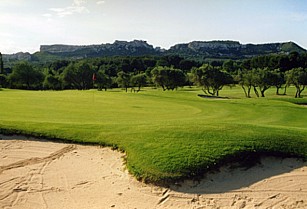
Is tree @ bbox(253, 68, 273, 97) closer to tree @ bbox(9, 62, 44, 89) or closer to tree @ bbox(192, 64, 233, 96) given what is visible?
tree @ bbox(192, 64, 233, 96)

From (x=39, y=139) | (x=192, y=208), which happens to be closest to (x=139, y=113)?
(x=39, y=139)

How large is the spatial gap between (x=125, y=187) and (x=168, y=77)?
75535mm

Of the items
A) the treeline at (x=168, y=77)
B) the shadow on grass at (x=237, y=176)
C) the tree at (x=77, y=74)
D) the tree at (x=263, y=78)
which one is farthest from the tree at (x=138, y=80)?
the shadow on grass at (x=237, y=176)

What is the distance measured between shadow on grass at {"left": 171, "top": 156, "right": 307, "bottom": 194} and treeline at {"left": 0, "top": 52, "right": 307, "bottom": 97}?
60123 millimetres

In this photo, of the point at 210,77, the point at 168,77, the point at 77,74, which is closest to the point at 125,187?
the point at 210,77

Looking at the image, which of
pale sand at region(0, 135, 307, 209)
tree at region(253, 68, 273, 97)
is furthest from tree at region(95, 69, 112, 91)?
→ pale sand at region(0, 135, 307, 209)

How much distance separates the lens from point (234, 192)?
950 centimetres

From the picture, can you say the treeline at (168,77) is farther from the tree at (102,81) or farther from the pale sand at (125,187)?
the pale sand at (125,187)

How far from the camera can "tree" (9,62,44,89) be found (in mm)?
90875

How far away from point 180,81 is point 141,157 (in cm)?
7654

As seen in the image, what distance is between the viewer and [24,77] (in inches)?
3595

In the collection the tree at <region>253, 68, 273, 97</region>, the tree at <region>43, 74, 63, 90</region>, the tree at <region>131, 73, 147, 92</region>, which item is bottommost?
the tree at <region>43, 74, 63, 90</region>

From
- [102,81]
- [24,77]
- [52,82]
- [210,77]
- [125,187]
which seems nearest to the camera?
[125,187]

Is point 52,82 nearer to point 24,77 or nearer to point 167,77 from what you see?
point 24,77
